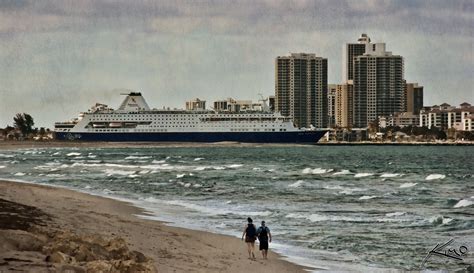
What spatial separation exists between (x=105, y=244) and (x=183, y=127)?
12907 cm

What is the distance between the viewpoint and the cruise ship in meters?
138

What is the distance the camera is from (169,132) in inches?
5615

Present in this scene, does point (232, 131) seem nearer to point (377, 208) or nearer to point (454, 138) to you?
point (454, 138)

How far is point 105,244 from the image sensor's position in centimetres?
1220

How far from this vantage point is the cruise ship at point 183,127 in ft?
454

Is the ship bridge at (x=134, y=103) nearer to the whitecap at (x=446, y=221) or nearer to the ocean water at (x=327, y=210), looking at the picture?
the ocean water at (x=327, y=210)

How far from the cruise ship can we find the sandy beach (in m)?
115

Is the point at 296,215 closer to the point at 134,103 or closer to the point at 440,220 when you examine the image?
the point at 440,220

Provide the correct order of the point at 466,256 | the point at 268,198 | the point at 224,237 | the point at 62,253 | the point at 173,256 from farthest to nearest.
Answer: the point at 268,198 < the point at 224,237 < the point at 466,256 < the point at 173,256 < the point at 62,253

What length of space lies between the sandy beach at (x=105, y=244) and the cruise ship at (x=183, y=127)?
115191 millimetres

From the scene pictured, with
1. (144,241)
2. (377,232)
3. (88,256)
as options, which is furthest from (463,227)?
(88,256)

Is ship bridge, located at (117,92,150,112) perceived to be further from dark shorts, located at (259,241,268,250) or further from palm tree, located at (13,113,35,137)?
dark shorts, located at (259,241,268,250)

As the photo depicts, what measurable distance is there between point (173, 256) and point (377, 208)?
13.4 m

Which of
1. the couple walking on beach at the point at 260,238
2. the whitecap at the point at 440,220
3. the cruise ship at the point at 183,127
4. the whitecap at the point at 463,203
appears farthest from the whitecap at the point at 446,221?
the cruise ship at the point at 183,127
